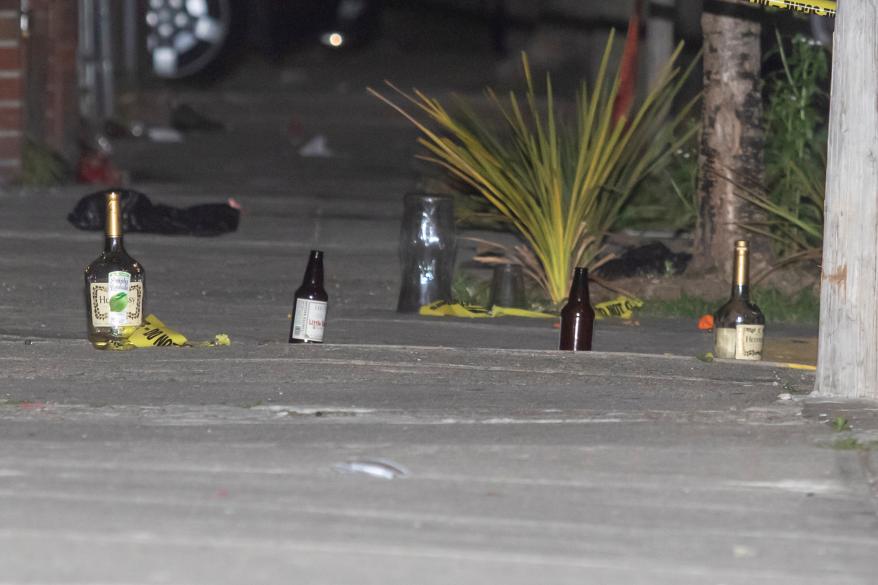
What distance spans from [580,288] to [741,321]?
28.3 inches

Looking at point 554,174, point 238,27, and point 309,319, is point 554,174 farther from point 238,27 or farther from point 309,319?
point 238,27

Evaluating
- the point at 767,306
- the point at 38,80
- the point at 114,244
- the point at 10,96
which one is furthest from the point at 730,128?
the point at 38,80

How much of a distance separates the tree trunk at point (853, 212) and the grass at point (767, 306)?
235cm

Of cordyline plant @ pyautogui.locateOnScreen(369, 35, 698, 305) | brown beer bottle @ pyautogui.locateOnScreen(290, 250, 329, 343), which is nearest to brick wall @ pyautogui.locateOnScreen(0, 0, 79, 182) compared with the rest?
cordyline plant @ pyautogui.locateOnScreen(369, 35, 698, 305)

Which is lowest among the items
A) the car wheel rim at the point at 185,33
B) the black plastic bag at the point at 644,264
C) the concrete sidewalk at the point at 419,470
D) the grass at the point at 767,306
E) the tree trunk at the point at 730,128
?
the concrete sidewalk at the point at 419,470

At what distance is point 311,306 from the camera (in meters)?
7.11

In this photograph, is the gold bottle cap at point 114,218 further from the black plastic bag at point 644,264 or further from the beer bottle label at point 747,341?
the black plastic bag at point 644,264

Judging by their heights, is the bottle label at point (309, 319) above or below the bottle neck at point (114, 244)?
below

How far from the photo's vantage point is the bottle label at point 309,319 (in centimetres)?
711

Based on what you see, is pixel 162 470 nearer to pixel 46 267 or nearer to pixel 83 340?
pixel 83 340

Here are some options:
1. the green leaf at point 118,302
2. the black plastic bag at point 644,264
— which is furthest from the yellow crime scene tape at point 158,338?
the black plastic bag at point 644,264

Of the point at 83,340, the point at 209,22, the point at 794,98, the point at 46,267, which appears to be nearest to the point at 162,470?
the point at 83,340

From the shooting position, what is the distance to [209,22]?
22.3m

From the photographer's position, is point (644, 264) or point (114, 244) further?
point (644, 264)
